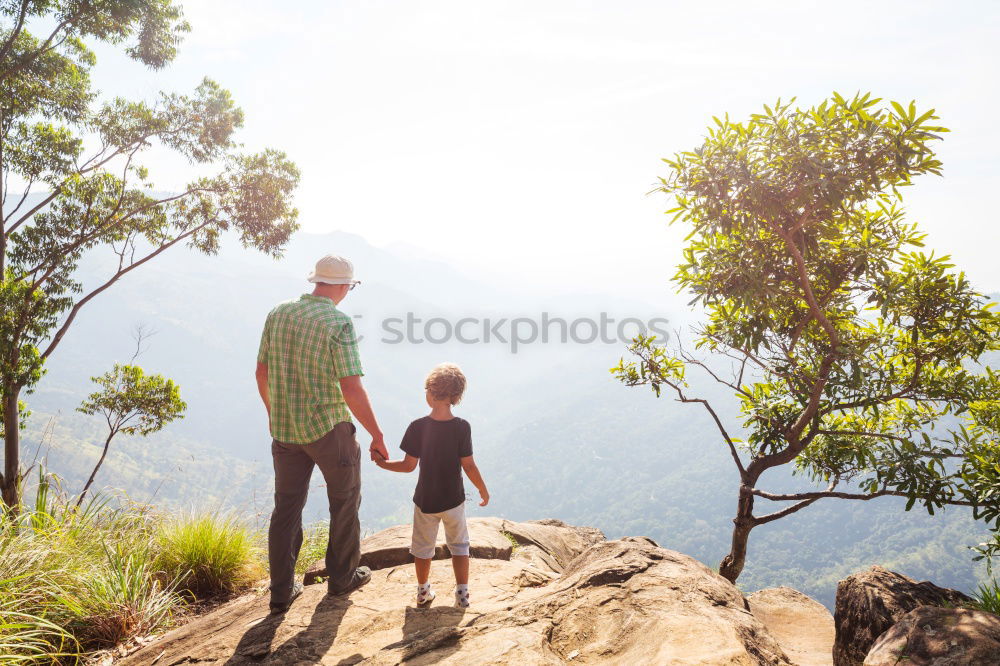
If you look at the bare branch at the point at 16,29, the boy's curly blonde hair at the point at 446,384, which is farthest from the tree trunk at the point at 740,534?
the bare branch at the point at 16,29

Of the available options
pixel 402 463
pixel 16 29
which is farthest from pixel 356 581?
pixel 16 29

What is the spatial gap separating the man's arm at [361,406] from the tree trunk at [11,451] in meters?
7.12

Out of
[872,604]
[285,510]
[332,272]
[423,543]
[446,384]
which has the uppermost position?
[332,272]

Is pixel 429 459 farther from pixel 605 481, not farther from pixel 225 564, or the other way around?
pixel 605 481

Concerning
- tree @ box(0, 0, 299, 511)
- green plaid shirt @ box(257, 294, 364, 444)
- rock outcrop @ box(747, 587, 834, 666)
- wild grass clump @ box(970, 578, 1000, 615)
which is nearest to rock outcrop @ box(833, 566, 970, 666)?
wild grass clump @ box(970, 578, 1000, 615)

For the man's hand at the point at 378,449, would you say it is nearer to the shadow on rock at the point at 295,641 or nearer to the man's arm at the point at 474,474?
the man's arm at the point at 474,474

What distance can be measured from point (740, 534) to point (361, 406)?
480 centimetres

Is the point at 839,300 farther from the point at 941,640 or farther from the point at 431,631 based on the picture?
the point at 431,631

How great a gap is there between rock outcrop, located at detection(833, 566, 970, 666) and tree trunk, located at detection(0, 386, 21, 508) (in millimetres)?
10221

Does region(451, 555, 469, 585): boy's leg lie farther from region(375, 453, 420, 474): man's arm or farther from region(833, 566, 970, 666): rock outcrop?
region(833, 566, 970, 666): rock outcrop

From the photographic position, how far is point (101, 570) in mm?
4555

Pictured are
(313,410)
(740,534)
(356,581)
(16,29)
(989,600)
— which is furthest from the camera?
(16,29)

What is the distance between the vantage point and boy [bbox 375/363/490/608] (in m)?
4.02

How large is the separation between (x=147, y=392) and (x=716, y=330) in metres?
9.96
